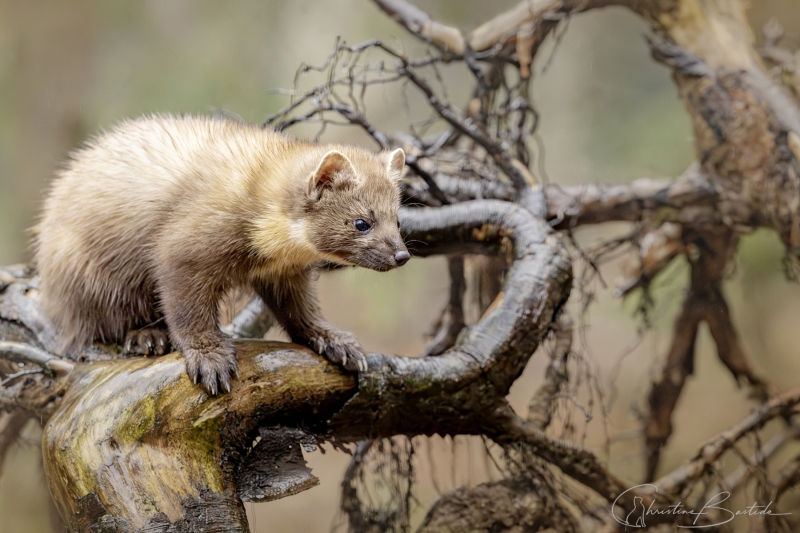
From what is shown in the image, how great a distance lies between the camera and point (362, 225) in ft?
7.38

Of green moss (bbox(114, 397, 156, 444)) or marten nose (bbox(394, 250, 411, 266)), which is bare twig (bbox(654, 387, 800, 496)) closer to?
marten nose (bbox(394, 250, 411, 266))

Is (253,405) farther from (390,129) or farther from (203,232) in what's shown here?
(390,129)

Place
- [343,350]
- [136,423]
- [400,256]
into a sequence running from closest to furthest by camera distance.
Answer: [136,423] → [400,256] → [343,350]

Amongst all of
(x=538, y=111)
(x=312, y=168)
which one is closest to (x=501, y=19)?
(x=538, y=111)

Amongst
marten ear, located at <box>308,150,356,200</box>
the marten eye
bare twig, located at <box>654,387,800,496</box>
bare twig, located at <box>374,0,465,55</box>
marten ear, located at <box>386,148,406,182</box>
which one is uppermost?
bare twig, located at <box>374,0,465,55</box>

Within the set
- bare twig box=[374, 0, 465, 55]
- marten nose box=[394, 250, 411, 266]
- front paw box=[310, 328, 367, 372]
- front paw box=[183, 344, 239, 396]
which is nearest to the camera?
front paw box=[183, 344, 239, 396]

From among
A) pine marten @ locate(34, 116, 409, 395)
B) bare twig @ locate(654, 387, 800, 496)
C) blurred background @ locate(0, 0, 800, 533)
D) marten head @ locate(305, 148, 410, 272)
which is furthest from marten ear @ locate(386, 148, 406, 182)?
bare twig @ locate(654, 387, 800, 496)

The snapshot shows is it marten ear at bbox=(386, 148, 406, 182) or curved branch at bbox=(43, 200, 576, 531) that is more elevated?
marten ear at bbox=(386, 148, 406, 182)

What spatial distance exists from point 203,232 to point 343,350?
68 centimetres

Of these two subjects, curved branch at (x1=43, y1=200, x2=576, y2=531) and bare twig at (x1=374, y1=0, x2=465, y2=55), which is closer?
curved branch at (x1=43, y1=200, x2=576, y2=531)

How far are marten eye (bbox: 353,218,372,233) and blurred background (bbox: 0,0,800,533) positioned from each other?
108cm

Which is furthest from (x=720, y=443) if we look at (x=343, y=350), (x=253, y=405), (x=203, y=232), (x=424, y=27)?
(x=203, y=232)

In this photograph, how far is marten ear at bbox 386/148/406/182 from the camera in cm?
246

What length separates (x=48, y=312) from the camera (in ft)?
8.73
